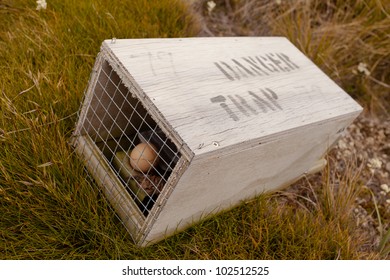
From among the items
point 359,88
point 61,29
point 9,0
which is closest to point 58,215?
point 61,29

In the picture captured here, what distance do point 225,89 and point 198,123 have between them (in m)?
0.28

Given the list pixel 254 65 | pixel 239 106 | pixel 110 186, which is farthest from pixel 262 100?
pixel 110 186

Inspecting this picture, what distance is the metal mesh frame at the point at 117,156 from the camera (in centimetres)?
167

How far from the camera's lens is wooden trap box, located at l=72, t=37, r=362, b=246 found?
4.66ft

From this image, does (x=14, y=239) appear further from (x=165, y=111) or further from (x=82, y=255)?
(x=165, y=111)

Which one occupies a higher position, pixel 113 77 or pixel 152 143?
pixel 113 77

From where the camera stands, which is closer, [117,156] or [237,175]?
[237,175]

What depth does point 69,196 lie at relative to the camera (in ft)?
5.39

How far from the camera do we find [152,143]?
5.95 ft

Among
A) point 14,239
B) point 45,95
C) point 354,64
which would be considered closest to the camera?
point 14,239

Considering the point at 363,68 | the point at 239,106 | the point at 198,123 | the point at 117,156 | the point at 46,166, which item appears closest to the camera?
the point at 198,123

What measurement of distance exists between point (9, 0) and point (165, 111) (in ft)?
5.94

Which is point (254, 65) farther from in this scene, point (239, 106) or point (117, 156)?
point (117, 156)

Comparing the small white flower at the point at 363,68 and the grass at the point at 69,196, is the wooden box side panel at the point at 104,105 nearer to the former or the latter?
the grass at the point at 69,196
